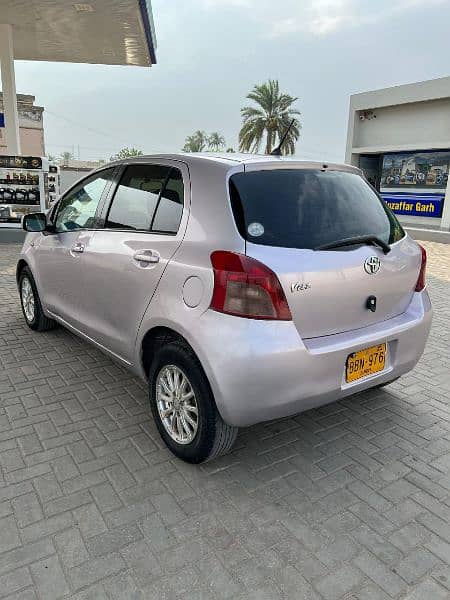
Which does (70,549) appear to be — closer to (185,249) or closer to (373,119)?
(185,249)

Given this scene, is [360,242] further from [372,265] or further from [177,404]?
[177,404]

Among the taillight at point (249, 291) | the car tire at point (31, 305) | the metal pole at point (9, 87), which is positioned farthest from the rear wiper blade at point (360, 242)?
the metal pole at point (9, 87)

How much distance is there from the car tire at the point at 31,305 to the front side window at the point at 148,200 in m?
1.73

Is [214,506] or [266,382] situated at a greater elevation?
[266,382]

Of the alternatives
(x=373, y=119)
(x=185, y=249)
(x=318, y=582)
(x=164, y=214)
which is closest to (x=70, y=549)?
(x=318, y=582)

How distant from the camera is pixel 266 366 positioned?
218 cm

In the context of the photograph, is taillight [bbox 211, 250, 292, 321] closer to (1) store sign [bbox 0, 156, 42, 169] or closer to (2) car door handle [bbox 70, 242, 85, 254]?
(2) car door handle [bbox 70, 242, 85, 254]

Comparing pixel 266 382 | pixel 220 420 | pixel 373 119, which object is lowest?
pixel 220 420

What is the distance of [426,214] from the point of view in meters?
17.7

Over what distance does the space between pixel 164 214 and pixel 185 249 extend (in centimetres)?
38

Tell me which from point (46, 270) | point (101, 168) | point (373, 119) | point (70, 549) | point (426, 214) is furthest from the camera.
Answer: point (373, 119)

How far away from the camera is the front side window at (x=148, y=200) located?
2.71 m

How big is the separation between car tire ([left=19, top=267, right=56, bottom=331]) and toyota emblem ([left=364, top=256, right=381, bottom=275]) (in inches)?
127

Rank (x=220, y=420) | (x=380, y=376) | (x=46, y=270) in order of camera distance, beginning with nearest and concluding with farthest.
Result: (x=220, y=420), (x=380, y=376), (x=46, y=270)
